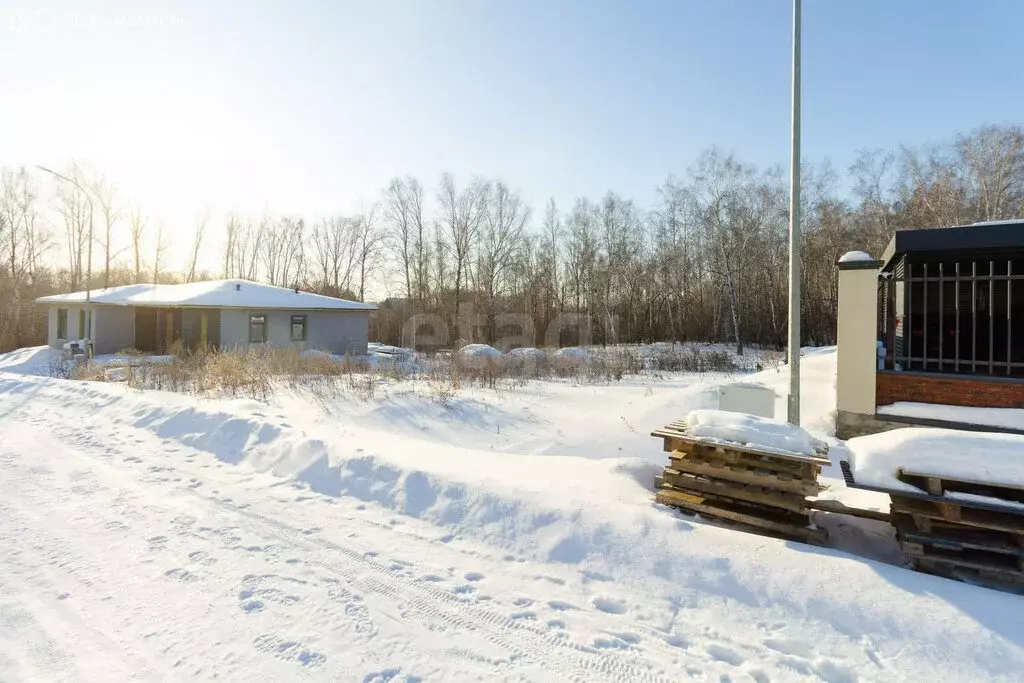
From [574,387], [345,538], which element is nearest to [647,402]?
[574,387]

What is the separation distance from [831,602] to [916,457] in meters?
1.35

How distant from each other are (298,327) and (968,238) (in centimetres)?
2446

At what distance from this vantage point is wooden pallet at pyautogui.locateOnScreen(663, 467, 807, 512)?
4.31 metres

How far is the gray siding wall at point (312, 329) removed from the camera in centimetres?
2297

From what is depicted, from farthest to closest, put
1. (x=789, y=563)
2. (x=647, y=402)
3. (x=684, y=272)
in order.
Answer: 1. (x=684, y=272)
2. (x=647, y=402)
3. (x=789, y=563)

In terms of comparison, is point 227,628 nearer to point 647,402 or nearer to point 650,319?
point 647,402

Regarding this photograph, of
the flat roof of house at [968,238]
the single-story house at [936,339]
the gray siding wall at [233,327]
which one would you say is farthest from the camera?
the gray siding wall at [233,327]

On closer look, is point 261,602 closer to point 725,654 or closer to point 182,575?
point 182,575

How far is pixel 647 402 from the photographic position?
10836mm

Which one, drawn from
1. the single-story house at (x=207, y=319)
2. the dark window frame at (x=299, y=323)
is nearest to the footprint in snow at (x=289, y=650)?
the single-story house at (x=207, y=319)

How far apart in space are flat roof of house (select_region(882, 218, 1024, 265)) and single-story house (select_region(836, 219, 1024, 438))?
11mm

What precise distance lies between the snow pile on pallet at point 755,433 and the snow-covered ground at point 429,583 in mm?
795

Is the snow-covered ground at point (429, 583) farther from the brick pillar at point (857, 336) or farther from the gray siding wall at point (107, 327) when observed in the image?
the gray siding wall at point (107, 327)

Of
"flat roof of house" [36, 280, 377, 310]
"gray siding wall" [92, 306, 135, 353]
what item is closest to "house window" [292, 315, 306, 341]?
"flat roof of house" [36, 280, 377, 310]
